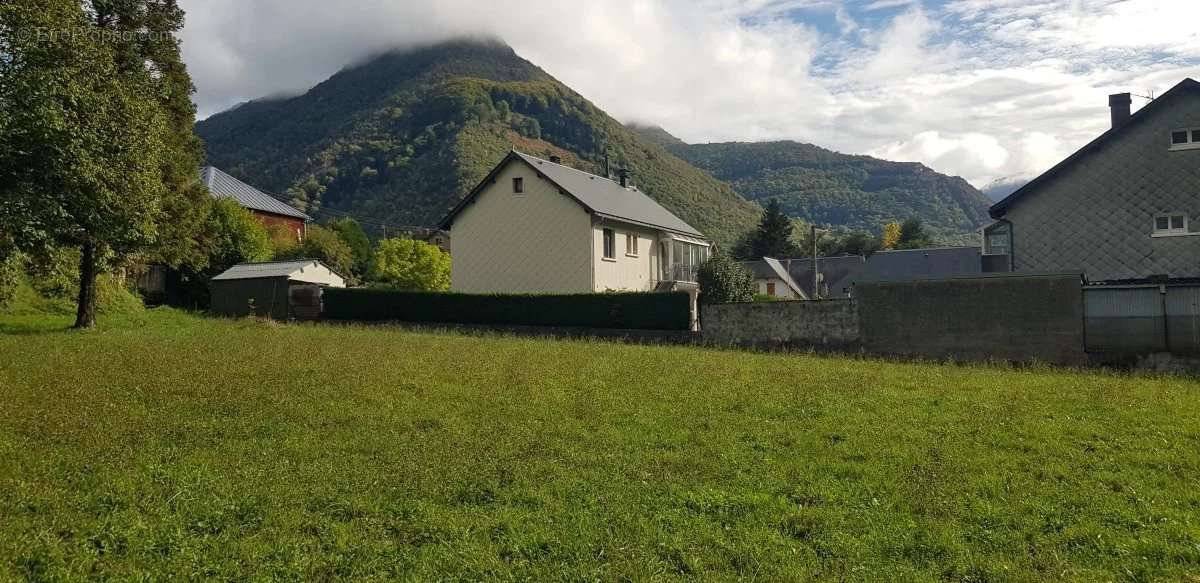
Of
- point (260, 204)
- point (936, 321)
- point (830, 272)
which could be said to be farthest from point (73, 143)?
point (830, 272)

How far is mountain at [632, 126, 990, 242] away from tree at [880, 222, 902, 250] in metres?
9.44

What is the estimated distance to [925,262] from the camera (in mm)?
48938

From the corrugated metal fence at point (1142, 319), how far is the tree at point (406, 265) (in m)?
39.7

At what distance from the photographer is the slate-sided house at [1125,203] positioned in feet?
81.6

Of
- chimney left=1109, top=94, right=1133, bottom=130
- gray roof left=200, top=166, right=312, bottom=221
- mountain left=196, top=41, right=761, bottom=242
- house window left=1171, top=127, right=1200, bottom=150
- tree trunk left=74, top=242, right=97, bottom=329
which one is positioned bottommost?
tree trunk left=74, top=242, right=97, bottom=329

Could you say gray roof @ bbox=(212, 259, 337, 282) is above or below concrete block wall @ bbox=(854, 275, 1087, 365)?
above

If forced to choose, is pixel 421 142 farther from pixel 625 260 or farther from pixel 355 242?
pixel 625 260

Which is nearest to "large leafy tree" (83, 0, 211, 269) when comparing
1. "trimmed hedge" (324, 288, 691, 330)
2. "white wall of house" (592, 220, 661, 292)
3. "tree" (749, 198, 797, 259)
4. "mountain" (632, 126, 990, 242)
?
"trimmed hedge" (324, 288, 691, 330)

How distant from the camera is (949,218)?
131 metres

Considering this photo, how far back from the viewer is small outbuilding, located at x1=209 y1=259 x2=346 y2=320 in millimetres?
31438

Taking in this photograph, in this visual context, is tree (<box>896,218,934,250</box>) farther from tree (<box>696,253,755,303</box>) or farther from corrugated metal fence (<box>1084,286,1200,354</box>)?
corrugated metal fence (<box>1084,286,1200,354</box>)

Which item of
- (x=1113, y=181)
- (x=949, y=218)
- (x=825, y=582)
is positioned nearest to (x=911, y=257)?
(x=1113, y=181)

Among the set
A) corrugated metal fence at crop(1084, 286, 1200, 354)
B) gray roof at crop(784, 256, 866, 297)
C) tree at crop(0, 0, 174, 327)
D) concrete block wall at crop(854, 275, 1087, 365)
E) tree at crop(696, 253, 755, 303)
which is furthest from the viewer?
gray roof at crop(784, 256, 866, 297)


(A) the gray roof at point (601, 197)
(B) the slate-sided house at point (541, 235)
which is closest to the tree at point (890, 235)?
(A) the gray roof at point (601, 197)
